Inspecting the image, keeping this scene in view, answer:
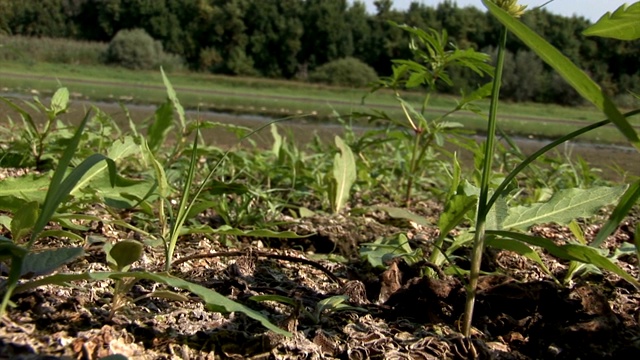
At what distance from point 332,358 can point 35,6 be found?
11.2 metres

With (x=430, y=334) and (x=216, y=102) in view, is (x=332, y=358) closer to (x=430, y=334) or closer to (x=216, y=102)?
(x=430, y=334)

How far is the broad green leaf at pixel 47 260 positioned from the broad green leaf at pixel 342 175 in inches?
33.7

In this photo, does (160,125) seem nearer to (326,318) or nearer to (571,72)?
(326,318)

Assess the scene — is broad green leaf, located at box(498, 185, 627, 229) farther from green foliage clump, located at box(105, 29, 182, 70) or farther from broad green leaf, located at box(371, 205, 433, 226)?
green foliage clump, located at box(105, 29, 182, 70)

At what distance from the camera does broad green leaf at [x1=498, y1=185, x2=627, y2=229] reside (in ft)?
3.43

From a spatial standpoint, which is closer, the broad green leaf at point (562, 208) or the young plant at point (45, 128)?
the broad green leaf at point (562, 208)

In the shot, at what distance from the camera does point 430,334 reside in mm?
876

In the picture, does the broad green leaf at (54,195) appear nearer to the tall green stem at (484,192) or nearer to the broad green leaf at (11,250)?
the broad green leaf at (11,250)

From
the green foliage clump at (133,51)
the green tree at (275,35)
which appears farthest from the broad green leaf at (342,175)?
the green tree at (275,35)

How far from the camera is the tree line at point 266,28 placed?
10.6 meters

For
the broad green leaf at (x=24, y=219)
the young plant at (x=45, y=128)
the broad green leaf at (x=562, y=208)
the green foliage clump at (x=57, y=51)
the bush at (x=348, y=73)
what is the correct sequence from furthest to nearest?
1. the bush at (x=348, y=73)
2. the green foliage clump at (x=57, y=51)
3. the young plant at (x=45, y=128)
4. the broad green leaf at (x=562, y=208)
5. the broad green leaf at (x=24, y=219)

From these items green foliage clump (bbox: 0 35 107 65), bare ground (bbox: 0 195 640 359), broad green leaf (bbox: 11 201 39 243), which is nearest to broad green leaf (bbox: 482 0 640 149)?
bare ground (bbox: 0 195 640 359)

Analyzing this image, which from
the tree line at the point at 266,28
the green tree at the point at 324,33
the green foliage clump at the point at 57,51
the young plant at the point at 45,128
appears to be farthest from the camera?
the green tree at the point at 324,33

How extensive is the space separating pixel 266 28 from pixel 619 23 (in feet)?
36.0
